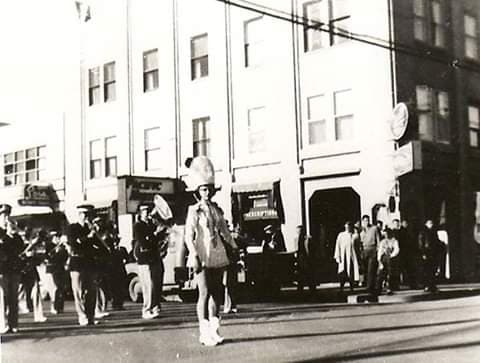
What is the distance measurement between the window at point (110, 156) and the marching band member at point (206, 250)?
44.2 ft

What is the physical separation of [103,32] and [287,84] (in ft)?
17.9

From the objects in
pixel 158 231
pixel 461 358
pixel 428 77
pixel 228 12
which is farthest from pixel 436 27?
pixel 461 358

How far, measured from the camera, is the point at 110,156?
63.9 feet

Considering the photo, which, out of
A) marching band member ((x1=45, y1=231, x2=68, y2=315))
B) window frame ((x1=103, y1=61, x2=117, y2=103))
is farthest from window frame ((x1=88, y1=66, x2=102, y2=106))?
marching band member ((x1=45, y1=231, x2=68, y2=315))

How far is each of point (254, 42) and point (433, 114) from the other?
4709mm

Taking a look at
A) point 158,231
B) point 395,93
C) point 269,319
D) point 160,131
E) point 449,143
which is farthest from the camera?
point 160,131

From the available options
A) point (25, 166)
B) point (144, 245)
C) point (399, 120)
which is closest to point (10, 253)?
point (144, 245)

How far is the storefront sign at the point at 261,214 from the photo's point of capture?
16.1m

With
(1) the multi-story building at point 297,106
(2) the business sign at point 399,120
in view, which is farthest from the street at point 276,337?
(1) the multi-story building at point 297,106

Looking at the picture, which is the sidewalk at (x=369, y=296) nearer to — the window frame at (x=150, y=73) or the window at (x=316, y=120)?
the window at (x=316, y=120)

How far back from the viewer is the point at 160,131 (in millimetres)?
18500

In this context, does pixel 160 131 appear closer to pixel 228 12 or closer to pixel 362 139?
pixel 228 12

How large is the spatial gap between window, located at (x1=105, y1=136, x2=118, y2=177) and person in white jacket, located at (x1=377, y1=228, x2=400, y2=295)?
32.0ft

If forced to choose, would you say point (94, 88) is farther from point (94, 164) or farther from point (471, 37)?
point (471, 37)
